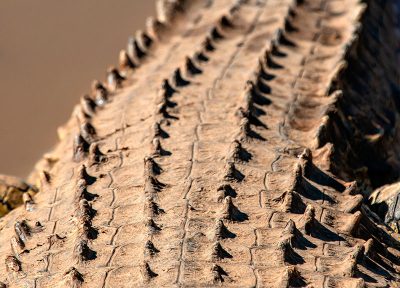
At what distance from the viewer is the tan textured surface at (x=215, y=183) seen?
452 centimetres

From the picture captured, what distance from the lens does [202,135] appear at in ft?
18.9

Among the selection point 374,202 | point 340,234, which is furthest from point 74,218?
point 374,202

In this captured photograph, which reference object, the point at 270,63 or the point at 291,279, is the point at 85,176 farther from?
the point at 270,63

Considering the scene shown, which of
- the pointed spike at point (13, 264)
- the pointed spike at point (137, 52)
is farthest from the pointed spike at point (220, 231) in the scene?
the pointed spike at point (137, 52)

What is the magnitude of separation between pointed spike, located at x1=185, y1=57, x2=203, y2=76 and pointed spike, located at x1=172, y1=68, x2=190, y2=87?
0.35 feet

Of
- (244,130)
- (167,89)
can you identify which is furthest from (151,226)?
(167,89)

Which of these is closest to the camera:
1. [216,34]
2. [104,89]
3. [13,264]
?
[13,264]

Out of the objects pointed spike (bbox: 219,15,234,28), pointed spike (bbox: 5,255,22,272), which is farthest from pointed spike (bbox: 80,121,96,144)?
pointed spike (bbox: 219,15,234,28)

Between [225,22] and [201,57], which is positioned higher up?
[225,22]

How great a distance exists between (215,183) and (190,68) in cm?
156

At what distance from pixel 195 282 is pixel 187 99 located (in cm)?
212

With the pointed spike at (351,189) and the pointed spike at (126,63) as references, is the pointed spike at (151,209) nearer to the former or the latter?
the pointed spike at (351,189)

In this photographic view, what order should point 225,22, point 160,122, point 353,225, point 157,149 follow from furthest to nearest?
point 225,22, point 160,122, point 157,149, point 353,225

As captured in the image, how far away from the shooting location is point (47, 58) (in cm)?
1016
